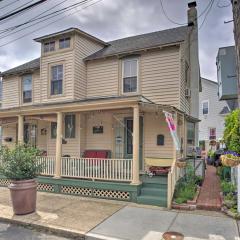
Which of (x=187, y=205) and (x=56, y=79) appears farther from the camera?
(x=56, y=79)

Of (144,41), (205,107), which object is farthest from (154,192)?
(205,107)

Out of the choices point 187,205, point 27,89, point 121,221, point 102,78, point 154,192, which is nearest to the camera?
point 121,221

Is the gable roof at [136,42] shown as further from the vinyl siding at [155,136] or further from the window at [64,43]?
the vinyl siding at [155,136]

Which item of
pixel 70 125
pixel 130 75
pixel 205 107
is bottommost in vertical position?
pixel 70 125

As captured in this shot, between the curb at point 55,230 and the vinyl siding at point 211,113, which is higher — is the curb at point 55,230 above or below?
below

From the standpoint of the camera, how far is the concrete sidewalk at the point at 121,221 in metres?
5.61

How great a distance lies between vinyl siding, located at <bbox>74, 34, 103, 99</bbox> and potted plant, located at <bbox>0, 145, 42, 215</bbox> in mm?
5196

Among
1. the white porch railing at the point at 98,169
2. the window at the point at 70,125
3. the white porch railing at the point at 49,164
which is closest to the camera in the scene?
the white porch railing at the point at 98,169

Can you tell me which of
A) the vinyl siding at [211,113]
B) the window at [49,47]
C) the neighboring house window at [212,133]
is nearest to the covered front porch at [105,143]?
the window at [49,47]

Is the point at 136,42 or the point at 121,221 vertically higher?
the point at 136,42

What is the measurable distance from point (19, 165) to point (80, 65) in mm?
6493

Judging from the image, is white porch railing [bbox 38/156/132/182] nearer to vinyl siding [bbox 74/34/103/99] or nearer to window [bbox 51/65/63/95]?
vinyl siding [bbox 74/34/103/99]

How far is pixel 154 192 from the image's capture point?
8.24 meters

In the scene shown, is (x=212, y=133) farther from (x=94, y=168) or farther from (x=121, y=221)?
(x=121, y=221)
